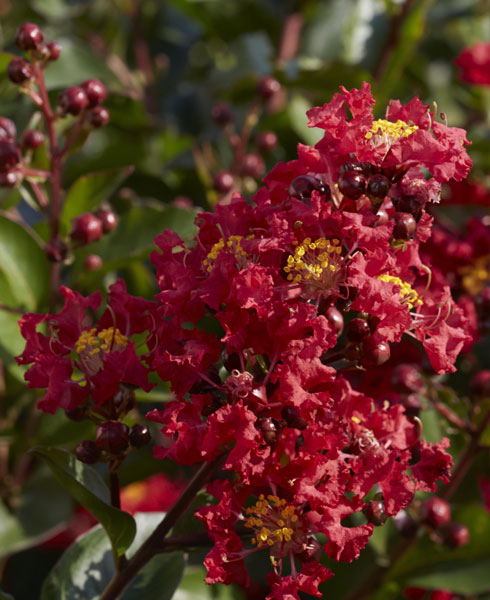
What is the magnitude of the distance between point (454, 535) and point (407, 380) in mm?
309

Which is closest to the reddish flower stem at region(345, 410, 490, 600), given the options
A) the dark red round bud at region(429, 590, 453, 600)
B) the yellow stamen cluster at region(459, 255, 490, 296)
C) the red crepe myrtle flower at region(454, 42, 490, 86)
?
the dark red round bud at region(429, 590, 453, 600)

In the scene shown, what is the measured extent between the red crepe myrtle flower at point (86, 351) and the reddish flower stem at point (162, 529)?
0.14 metres

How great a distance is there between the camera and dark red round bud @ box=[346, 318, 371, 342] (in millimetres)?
1000

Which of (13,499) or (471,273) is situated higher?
(471,273)

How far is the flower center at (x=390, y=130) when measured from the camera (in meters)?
1.01

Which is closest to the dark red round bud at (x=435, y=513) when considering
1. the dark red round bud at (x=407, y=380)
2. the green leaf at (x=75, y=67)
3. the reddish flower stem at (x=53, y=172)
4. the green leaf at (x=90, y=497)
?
the dark red round bud at (x=407, y=380)

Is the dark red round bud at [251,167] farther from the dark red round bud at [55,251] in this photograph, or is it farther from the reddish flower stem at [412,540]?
the reddish flower stem at [412,540]

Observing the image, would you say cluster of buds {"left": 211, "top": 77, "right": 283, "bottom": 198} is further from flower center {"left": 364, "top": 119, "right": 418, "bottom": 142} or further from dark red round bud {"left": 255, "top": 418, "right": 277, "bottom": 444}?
dark red round bud {"left": 255, "top": 418, "right": 277, "bottom": 444}

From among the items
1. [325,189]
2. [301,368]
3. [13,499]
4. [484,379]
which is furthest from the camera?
[13,499]

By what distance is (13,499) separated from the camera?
174cm

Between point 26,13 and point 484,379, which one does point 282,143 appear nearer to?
point 484,379

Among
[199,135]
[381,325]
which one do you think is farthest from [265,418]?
[199,135]

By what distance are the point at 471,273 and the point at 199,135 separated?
1043 millimetres

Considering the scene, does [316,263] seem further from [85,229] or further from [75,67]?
[75,67]
